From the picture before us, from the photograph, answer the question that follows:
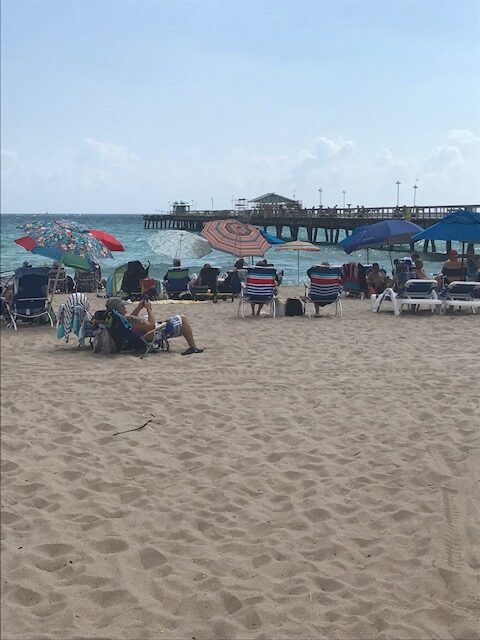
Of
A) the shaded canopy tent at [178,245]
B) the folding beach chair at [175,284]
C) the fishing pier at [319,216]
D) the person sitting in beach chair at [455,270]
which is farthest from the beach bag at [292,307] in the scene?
the fishing pier at [319,216]

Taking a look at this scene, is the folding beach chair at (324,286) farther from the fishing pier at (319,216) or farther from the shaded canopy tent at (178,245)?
the fishing pier at (319,216)

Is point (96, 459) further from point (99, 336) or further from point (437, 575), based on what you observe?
point (99, 336)

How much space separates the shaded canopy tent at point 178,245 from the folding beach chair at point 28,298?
18.7ft

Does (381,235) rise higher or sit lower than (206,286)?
higher

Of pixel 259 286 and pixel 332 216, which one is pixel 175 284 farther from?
pixel 332 216

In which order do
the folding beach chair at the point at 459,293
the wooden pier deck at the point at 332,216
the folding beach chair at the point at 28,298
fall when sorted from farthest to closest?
the wooden pier deck at the point at 332,216 → the folding beach chair at the point at 459,293 → the folding beach chair at the point at 28,298

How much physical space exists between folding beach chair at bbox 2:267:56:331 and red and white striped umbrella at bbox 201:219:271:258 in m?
4.08

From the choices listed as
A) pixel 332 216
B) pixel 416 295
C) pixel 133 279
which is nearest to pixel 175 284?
pixel 133 279

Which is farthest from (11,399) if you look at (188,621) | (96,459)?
(188,621)

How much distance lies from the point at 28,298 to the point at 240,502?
5.73 meters

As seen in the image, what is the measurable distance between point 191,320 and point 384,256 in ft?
88.9

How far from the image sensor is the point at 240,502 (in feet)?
10.9

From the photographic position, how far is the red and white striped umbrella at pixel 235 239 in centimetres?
1184

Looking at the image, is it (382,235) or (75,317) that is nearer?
(75,317)
